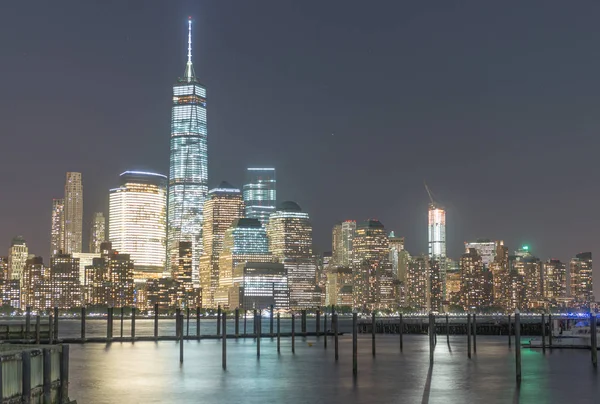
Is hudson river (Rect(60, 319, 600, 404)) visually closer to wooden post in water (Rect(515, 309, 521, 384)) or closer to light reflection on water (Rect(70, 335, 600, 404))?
light reflection on water (Rect(70, 335, 600, 404))

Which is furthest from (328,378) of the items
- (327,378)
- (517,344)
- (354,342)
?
(517,344)

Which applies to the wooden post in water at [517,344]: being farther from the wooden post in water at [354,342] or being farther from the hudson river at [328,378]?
the wooden post in water at [354,342]

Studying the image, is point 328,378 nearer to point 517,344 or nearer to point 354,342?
point 354,342

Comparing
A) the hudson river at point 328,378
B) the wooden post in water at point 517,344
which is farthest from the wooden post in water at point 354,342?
the wooden post in water at point 517,344

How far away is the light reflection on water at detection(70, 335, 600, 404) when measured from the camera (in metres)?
40.3

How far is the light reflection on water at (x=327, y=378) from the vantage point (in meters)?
40.3

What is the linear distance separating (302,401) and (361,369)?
16935mm

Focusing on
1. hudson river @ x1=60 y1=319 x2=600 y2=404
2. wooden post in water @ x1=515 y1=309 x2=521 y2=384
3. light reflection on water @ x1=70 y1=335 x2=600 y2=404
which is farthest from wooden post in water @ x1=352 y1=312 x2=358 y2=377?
wooden post in water @ x1=515 y1=309 x2=521 y2=384

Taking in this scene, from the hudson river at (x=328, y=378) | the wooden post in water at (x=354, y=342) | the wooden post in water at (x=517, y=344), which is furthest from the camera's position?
the wooden post in water at (x=354, y=342)

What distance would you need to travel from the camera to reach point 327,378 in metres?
49.5

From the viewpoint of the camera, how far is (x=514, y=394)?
41344 mm

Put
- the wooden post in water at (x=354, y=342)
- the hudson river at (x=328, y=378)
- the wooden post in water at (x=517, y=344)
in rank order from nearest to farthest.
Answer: the hudson river at (x=328, y=378) → the wooden post in water at (x=517, y=344) → the wooden post in water at (x=354, y=342)

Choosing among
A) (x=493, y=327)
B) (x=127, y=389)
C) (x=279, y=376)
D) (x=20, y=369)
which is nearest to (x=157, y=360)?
(x=279, y=376)

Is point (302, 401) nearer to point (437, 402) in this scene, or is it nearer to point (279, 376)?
point (437, 402)
